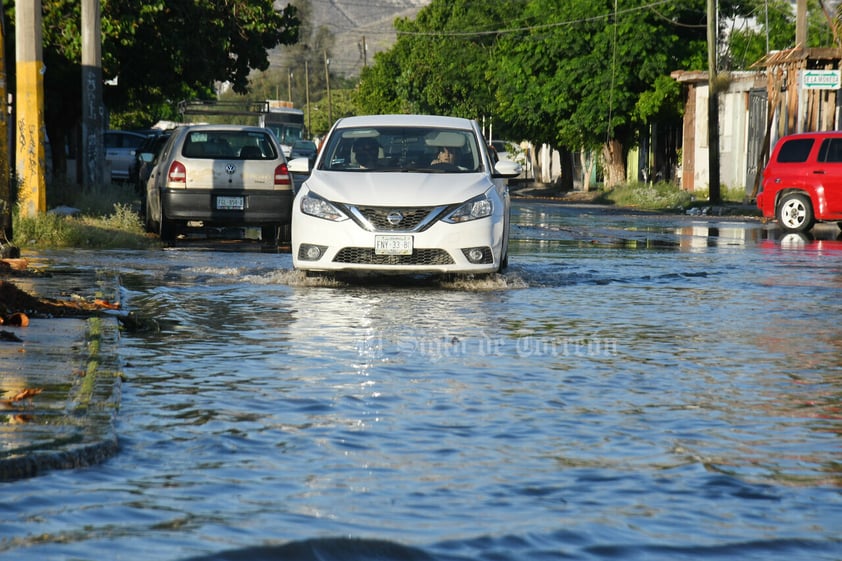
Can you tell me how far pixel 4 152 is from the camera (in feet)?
50.5

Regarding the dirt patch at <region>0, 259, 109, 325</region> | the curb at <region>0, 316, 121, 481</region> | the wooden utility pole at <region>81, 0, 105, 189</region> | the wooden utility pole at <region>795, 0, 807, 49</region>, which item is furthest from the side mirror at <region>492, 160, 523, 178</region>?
the wooden utility pole at <region>795, 0, 807, 49</region>

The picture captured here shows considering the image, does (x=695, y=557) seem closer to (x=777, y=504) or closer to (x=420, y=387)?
(x=777, y=504)

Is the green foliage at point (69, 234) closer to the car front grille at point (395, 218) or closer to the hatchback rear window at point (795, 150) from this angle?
the car front grille at point (395, 218)

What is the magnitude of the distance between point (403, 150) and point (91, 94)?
39.0ft


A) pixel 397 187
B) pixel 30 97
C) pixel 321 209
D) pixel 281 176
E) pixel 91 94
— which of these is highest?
pixel 91 94

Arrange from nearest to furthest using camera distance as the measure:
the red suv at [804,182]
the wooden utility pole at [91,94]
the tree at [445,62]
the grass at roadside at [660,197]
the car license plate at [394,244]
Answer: the car license plate at [394,244] < the wooden utility pole at [91,94] < the red suv at [804,182] < the grass at roadside at [660,197] < the tree at [445,62]

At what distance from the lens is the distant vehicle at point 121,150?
149 ft

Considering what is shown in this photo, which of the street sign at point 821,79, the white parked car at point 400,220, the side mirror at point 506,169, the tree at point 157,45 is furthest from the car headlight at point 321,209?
the street sign at point 821,79

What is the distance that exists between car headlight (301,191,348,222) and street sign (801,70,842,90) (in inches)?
886

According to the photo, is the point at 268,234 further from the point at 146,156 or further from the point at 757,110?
the point at 757,110

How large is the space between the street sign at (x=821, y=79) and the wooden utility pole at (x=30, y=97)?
813 inches

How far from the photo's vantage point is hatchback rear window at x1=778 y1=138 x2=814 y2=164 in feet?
87.8

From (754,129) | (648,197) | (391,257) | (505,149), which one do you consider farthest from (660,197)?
(391,257)

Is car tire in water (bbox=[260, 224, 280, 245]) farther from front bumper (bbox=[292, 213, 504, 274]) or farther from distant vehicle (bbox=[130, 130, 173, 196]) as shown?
front bumper (bbox=[292, 213, 504, 274])
